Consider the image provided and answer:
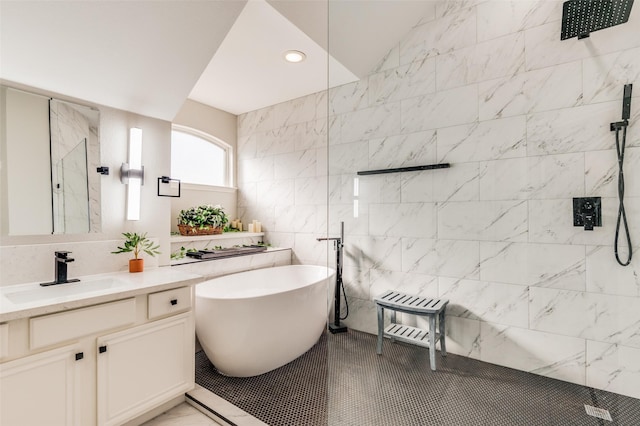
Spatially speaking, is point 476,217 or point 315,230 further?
point 315,230

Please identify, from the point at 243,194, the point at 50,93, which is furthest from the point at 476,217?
the point at 243,194

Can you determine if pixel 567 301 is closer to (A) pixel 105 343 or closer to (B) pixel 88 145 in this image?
(A) pixel 105 343

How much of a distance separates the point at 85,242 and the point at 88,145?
2.18ft

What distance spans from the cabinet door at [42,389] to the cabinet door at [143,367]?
12 cm

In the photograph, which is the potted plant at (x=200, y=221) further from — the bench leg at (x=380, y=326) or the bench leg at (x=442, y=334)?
the bench leg at (x=442, y=334)

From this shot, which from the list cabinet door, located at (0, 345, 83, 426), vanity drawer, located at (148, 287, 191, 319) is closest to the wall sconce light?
vanity drawer, located at (148, 287, 191, 319)

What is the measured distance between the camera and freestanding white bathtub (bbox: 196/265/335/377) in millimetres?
2143

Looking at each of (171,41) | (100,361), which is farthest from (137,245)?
(171,41)

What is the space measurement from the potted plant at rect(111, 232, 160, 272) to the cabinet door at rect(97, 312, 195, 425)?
0.53m

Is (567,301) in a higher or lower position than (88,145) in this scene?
lower

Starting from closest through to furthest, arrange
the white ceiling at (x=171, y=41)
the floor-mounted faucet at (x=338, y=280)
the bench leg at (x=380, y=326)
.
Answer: the white ceiling at (x=171, y=41) → the bench leg at (x=380, y=326) → the floor-mounted faucet at (x=338, y=280)

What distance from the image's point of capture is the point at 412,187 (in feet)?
6.42

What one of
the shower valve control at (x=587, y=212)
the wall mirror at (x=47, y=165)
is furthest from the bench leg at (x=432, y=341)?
the wall mirror at (x=47, y=165)

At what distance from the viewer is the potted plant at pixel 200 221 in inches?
125
